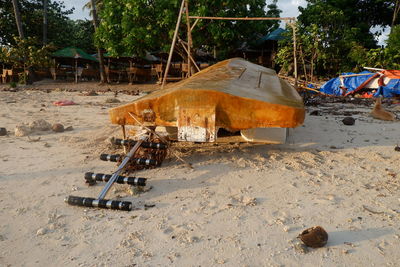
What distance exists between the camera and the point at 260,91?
118 inches

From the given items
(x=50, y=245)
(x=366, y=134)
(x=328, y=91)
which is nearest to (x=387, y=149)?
(x=366, y=134)

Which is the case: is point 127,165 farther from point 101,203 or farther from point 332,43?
point 332,43

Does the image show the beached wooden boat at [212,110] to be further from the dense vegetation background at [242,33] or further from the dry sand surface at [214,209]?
the dense vegetation background at [242,33]

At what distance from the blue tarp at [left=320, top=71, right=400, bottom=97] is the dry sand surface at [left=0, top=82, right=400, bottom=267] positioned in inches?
320

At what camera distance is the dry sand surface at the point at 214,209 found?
1.61 meters

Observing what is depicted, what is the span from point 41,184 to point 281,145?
275cm

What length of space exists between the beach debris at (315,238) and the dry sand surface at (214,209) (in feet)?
0.13

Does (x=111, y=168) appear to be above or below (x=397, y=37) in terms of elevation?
below

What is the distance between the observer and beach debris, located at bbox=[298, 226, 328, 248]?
1630 millimetres

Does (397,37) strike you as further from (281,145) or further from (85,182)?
(85,182)

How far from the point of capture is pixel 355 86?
1117 centimetres

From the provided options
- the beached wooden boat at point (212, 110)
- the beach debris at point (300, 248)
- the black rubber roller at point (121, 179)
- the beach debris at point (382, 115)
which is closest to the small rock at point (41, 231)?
the black rubber roller at point (121, 179)

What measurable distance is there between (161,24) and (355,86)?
8213 mm

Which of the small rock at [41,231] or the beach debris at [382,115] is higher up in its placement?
the beach debris at [382,115]
